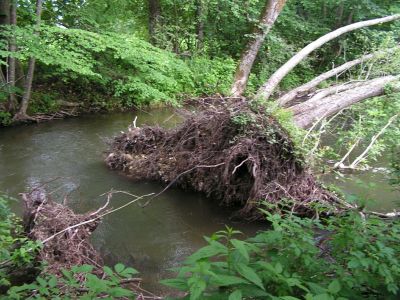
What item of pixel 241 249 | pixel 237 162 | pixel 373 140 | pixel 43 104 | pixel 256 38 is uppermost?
pixel 256 38

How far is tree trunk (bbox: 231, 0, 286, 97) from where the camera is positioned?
506 inches

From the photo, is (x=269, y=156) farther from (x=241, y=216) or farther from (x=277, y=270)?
(x=277, y=270)

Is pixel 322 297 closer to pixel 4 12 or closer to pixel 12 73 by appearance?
pixel 12 73

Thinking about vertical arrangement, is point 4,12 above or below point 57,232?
above

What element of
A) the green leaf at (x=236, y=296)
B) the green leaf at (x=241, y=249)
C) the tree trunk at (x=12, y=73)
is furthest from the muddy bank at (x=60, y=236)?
the tree trunk at (x=12, y=73)

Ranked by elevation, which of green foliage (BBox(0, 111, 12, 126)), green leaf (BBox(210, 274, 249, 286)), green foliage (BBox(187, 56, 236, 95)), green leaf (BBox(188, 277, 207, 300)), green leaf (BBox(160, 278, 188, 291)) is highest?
green leaf (BBox(210, 274, 249, 286))

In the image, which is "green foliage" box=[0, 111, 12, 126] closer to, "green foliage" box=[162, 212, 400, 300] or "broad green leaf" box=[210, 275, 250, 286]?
"green foliage" box=[162, 212, 400, 300]

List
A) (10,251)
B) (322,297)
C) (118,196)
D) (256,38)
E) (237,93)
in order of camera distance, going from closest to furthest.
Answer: (322,297) → (10,251) → (118,196) → (237,93) → (256,38)

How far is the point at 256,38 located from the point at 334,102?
18.6 feet

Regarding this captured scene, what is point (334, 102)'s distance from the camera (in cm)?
858

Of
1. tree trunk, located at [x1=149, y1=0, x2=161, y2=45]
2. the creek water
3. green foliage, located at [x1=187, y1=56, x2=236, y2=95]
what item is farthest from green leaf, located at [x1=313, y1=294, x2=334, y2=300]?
tree trunk, located at [x1=149, y1=0, x2=161, y2=45]

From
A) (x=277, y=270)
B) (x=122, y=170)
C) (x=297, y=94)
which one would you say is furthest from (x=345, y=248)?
(x=297, y=94)

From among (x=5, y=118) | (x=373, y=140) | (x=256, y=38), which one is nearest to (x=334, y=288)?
(x=373, y=140)

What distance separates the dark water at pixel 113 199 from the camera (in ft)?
17.1
